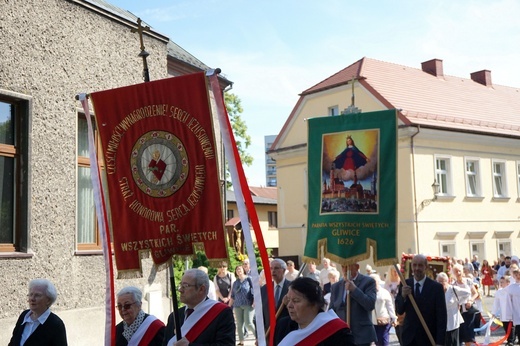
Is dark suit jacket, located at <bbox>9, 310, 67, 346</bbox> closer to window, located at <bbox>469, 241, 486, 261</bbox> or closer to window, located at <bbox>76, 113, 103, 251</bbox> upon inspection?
window, located at <bbox>76, 113, 103, 251</bbox>

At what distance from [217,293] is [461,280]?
5054mm

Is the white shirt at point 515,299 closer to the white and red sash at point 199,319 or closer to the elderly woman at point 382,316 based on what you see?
the elderly woman at point 382,316

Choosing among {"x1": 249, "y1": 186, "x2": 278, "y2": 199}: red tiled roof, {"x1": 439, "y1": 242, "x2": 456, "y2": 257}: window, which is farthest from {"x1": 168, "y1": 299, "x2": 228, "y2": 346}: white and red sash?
{"x1": 249, "y1": 186, "x2": 278, "y2": 199}: red tiled roof

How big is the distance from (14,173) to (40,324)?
4696mm

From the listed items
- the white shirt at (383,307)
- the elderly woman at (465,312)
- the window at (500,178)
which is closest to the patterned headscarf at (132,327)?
the white shirt at (383,307)

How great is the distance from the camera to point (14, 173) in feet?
32.9

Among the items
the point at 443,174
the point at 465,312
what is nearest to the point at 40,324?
the point at 465,312

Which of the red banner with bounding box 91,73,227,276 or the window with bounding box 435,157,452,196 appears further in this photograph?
the window with bounding box 435,157,452,196

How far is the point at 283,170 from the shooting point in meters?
35.9

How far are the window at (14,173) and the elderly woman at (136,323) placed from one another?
188 inches

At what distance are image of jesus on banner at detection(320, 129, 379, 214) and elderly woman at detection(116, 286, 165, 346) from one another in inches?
143

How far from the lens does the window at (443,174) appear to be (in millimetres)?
30844

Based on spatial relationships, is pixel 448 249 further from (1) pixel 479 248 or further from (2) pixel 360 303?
(2) pixel 360 303

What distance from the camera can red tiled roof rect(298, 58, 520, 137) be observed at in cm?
3189
